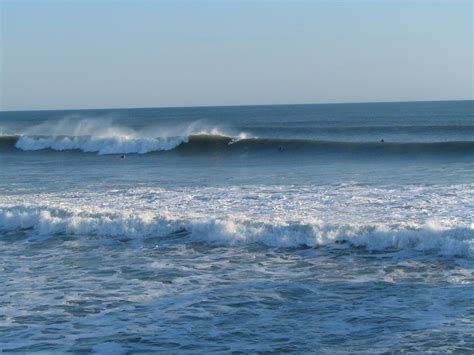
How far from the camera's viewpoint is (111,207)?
14.7 meters

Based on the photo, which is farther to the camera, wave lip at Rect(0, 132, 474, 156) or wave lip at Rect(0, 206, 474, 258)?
wave lip at Rect(0, 132, 474, 156)

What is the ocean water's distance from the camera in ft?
23.9

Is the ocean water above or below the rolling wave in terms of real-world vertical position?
below

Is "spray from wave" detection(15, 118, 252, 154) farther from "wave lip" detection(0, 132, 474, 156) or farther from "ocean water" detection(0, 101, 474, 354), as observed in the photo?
"ocean water" detection(0, 101, 474, 354)

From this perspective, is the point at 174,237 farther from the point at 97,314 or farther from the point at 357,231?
the point at 97,314

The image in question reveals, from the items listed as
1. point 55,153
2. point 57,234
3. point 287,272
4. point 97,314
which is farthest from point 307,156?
point 97,314

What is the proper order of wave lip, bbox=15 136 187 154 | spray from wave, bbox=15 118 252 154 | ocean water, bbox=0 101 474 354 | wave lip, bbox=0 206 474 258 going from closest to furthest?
ocean water, bbox=0 101 474 354 < wave lip, bbox=0 206 474 258 < wave lip, bbox=15 136 187 154 < spray from wave, bbox=15 118 252 154

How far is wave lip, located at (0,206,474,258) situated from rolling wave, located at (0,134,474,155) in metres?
16.1

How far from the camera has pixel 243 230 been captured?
11898mm

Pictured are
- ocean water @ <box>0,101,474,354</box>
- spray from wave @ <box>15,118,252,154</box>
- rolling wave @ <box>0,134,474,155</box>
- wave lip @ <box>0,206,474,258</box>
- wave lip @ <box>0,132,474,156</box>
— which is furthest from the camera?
spray from wave @ <box>15,118,252,154</box>

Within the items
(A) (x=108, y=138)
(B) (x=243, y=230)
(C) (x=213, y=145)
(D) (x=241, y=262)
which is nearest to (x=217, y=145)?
(C) (x=213, y=145)

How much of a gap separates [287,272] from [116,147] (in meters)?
24.5

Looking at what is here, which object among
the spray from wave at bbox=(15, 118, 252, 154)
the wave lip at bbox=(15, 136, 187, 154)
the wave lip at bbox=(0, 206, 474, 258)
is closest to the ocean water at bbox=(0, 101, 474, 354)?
the wave lip at bbox=(0, 206, 474, 258)

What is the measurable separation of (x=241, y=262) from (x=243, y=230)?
166cm
